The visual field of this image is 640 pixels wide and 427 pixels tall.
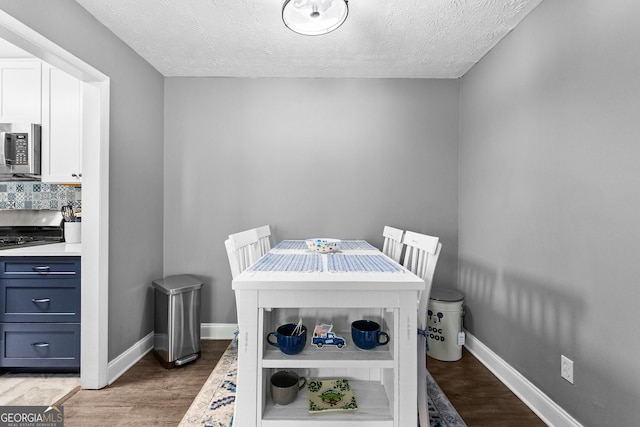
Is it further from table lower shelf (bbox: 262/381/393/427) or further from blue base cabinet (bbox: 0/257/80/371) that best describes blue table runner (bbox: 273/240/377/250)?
blue base cabinet (bbox: 0/257/80/371)

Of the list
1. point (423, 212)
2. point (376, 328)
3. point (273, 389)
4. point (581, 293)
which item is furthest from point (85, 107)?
point (581, 293)

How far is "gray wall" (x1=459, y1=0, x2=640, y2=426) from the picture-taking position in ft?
4.39

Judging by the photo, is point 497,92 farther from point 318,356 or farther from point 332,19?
point 318,356

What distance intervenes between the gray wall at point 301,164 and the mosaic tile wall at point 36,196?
89 cm

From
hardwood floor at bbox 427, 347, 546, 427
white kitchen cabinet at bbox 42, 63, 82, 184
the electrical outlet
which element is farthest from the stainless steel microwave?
the electrical outlet

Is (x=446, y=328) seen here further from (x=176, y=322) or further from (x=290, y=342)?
(x=176, y=322)

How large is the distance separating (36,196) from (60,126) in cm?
86

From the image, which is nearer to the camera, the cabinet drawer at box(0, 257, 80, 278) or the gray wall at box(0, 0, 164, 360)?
the gray wall at box(0, 0, 164, 360)

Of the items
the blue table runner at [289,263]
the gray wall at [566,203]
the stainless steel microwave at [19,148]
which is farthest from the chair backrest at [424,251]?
the stainless steel microwave at [19,148]

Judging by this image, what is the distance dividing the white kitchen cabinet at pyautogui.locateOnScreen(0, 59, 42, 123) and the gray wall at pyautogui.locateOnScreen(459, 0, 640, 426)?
11.8 ft

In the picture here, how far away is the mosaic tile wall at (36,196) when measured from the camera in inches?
113

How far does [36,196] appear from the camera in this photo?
288 centimetres

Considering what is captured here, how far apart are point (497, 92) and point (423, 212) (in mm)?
1160

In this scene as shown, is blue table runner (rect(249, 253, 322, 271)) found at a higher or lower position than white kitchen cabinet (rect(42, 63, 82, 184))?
lower
